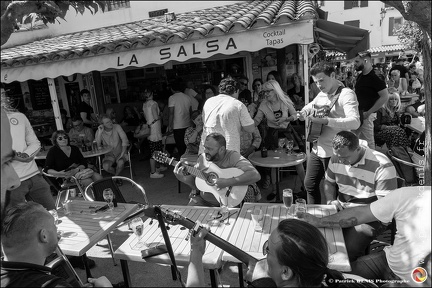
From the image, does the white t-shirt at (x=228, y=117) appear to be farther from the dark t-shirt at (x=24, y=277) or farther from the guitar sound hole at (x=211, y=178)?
the dark t-shirt at (x=24, y=277)

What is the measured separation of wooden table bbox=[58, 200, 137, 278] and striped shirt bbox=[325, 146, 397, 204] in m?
1.99

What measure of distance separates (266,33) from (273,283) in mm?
3728

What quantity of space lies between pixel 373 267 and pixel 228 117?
2353 millimetres

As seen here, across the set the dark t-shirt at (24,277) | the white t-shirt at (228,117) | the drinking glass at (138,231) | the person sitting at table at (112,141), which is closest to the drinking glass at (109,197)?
the drinking glass at (138,231)

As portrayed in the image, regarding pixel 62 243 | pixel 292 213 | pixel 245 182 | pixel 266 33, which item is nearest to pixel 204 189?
pixel 245 182

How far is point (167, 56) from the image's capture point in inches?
199

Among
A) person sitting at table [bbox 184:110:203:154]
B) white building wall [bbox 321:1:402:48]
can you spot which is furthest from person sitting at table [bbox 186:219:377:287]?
white building wall [bbox 321:1:402:48]

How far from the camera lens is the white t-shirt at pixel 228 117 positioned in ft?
13.1

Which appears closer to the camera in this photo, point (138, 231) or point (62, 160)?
point (138, 231)

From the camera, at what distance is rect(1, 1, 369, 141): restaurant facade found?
14.9 ft

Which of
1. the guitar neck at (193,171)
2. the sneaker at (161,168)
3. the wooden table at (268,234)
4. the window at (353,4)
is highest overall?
the window at (353,4)

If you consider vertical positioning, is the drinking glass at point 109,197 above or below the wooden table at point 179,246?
above

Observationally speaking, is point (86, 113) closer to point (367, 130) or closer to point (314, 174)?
point (314, 174)

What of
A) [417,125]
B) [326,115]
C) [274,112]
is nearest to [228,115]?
[326,115]
